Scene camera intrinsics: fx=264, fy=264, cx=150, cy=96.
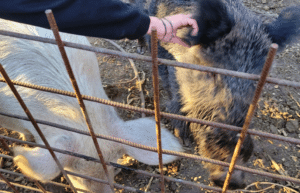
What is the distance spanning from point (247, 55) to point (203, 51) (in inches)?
10.9

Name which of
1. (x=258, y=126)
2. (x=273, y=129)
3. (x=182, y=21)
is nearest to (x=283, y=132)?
(x=273, y=129)

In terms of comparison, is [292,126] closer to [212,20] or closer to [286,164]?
[286,164]

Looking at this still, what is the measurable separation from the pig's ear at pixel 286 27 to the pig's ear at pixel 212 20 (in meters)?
0.34

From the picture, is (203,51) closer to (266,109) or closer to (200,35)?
(200,35)

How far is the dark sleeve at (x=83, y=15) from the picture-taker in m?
0.89

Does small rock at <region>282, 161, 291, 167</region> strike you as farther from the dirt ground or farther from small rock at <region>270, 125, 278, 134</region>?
small rock at <region>270, 125, 278, 134</region>

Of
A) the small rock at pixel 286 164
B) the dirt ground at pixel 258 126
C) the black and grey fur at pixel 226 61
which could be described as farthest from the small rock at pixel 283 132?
the black and grey fur at pixel 226 61

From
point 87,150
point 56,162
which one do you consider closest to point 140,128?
point 87,150

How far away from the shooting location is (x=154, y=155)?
153 centimetres

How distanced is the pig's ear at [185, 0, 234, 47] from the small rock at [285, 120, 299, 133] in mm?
1224

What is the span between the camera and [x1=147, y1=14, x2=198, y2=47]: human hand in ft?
4.53

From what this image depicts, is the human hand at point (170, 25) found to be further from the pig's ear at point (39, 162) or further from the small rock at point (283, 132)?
the small rock at point (283, 132)

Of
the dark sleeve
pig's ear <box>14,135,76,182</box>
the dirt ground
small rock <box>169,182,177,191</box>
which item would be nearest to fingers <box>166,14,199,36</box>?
the dark sleeve

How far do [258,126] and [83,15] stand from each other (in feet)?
Answer: 6.56
